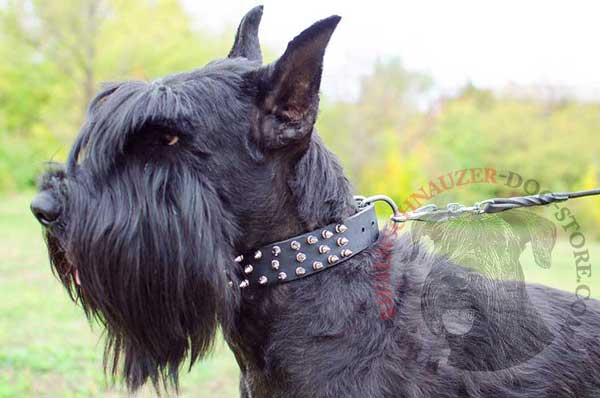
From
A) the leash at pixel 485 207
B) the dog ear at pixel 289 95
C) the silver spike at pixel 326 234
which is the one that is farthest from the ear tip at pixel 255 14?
the silver spike at pixel 326 234

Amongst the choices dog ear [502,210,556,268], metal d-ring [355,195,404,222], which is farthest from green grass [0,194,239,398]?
dog ear [502,210,556,268]

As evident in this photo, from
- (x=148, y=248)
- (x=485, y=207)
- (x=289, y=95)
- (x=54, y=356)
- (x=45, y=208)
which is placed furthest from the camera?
(x=54, y=356)

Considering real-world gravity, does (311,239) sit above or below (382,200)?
below

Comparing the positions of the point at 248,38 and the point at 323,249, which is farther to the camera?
the point at 248,38

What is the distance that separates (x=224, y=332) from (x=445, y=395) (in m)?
0.87

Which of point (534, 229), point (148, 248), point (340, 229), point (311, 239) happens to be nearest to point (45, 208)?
point (148, 248)

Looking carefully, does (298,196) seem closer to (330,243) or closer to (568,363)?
(330,243)

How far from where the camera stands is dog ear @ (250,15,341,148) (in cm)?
216

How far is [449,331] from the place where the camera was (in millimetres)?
2344

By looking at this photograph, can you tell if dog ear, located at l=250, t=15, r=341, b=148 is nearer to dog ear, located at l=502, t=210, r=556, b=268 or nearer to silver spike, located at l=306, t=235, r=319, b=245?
silver spike, located at l=306, t=235, r=319, b=245

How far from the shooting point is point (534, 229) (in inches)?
112

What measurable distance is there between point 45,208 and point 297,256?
0.92 metres

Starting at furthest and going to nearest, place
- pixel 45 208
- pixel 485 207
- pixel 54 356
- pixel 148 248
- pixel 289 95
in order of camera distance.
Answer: pixel 54 356 → pixel 485 207 → pixel 289 95 → pixel 148 248 → pixel 45 208

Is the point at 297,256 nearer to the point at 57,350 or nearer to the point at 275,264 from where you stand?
the point at 275,264
